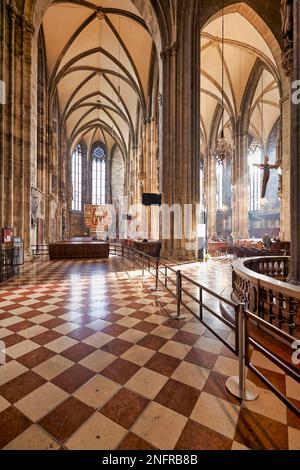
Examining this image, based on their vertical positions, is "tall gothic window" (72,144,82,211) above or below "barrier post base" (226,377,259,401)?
above

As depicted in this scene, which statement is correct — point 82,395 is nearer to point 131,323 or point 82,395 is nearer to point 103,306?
point 131,323

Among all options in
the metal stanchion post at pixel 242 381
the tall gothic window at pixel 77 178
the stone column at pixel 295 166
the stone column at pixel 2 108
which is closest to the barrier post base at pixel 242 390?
the metal stanchion post at pixel 242 381

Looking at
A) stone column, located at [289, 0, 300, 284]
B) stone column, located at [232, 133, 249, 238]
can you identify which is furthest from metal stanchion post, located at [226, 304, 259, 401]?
stone column, located at [232, 133, 249, 238]

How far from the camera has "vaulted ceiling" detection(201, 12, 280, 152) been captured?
616 inches

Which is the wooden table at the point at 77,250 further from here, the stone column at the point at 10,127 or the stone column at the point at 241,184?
the stone column at the point at 241,184

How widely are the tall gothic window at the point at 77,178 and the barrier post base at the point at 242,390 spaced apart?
36.5 meters

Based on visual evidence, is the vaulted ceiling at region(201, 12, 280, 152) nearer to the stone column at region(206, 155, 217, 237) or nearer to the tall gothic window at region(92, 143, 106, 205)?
the stone column at region(206, 155, 217, 237)

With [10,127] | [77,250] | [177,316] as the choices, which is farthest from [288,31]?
[77,250]

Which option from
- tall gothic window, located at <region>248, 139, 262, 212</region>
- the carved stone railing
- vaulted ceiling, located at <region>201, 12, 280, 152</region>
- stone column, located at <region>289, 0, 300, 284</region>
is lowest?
the carved stone railing

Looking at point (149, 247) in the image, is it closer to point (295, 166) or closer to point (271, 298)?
point (295, 166)

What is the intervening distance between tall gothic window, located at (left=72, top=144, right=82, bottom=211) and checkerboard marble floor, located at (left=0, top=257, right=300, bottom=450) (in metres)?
34.2

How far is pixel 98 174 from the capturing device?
38.2 metres

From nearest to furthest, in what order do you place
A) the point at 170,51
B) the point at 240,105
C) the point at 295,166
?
the point at 295,166 < the point at 170,51 < the point at 240,105

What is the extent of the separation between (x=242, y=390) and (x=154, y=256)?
38.8 ft
